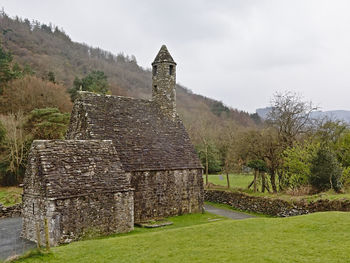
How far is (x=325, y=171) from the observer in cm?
2159

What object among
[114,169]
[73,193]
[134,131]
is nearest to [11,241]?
[73,193]

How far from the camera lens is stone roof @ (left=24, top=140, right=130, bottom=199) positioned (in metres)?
14.5

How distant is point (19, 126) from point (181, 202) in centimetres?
2368

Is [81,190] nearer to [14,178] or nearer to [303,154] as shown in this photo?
[303,154]

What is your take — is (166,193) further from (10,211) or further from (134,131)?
(10,211)

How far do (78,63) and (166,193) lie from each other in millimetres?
73018

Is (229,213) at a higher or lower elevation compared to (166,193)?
lower

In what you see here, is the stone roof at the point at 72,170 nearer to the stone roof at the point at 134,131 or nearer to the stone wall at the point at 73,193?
the stone wall at the point at 73,193

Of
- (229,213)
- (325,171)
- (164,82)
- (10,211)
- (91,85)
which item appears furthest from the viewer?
(91,85)

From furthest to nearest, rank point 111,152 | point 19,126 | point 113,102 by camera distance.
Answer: point 19,126
point 113,102
point 111,152

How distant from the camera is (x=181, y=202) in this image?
2198 centimetres

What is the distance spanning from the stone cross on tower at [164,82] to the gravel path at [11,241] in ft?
43.0

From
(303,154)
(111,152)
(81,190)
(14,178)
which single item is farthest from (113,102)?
(14,178)

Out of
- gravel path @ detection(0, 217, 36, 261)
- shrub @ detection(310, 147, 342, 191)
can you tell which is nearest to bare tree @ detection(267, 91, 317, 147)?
shrub @ detection(310, 147, 342, 191)
